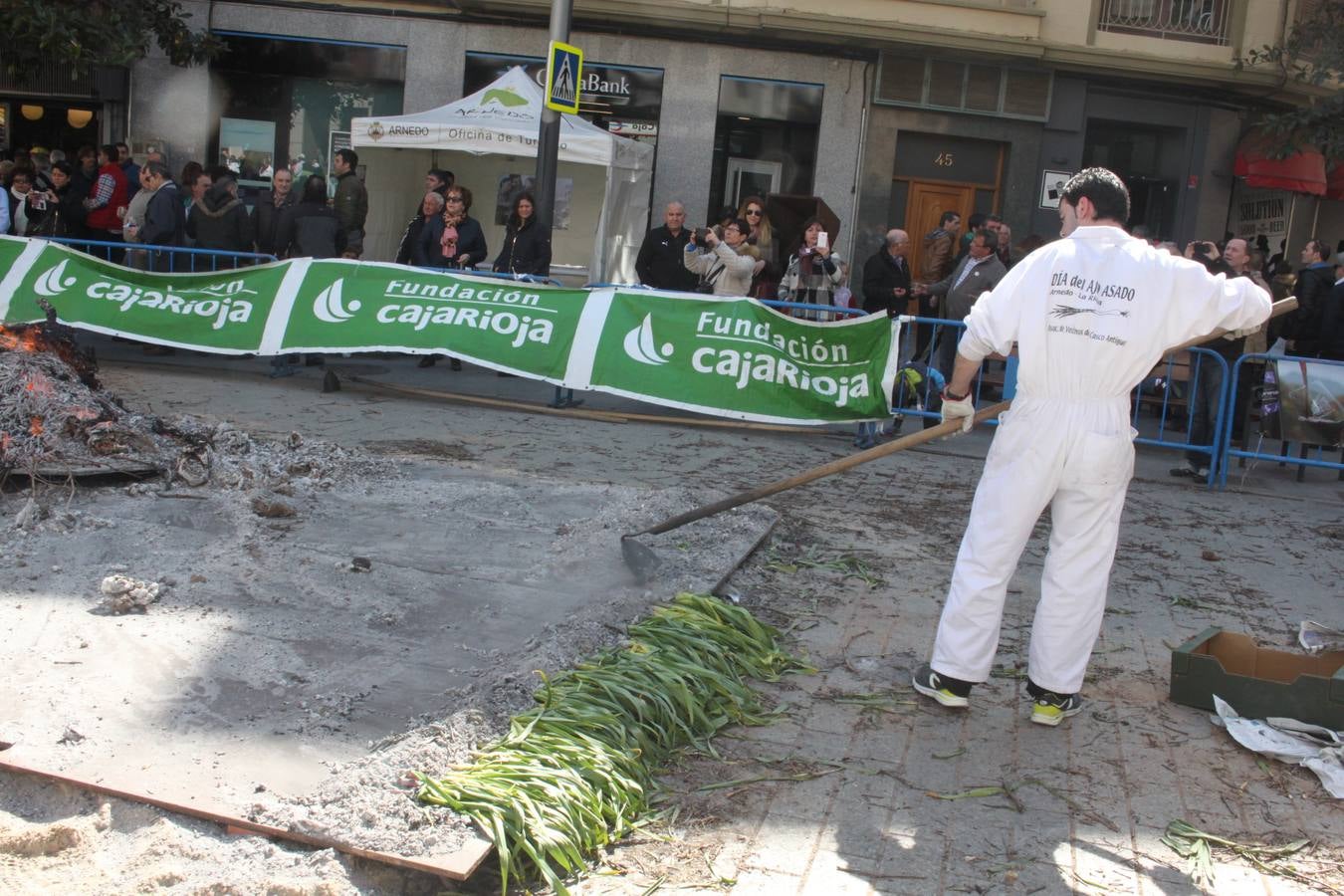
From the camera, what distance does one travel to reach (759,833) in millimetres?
4039

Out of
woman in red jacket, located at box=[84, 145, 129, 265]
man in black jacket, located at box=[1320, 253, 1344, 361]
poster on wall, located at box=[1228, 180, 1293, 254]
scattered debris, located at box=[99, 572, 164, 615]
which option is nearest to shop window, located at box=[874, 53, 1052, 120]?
poster on wall, located at box=[1228, 180, 1293, 254]

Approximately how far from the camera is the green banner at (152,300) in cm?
1153

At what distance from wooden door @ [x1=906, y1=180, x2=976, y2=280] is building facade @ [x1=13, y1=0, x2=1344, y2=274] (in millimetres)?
32

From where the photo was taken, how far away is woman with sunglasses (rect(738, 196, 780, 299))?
13.5 meters

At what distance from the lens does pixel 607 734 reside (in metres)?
4.34

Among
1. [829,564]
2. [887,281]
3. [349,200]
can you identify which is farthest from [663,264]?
[829,564]

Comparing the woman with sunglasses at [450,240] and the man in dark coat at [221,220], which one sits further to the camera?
the woman with sunglasses at [450,240]

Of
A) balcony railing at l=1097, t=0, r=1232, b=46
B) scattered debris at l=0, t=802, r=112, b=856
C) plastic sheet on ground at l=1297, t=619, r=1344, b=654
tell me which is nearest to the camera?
scattered debris at l=0, t=802, r=112, b=856

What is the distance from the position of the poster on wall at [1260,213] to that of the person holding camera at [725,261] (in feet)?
34.0

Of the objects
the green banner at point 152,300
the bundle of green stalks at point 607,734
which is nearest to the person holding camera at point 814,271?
the green banner at point 152,300

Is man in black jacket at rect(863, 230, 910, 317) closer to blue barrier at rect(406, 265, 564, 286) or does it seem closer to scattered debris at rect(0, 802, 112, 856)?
blue barrier at rect(406, 265, 564, 286)

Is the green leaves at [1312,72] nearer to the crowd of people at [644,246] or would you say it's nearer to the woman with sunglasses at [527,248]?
the crowd of people at [644,246]

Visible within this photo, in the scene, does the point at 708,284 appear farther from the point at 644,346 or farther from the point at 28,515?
the point at 28,515

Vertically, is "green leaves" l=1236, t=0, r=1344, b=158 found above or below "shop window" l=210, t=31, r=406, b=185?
above
